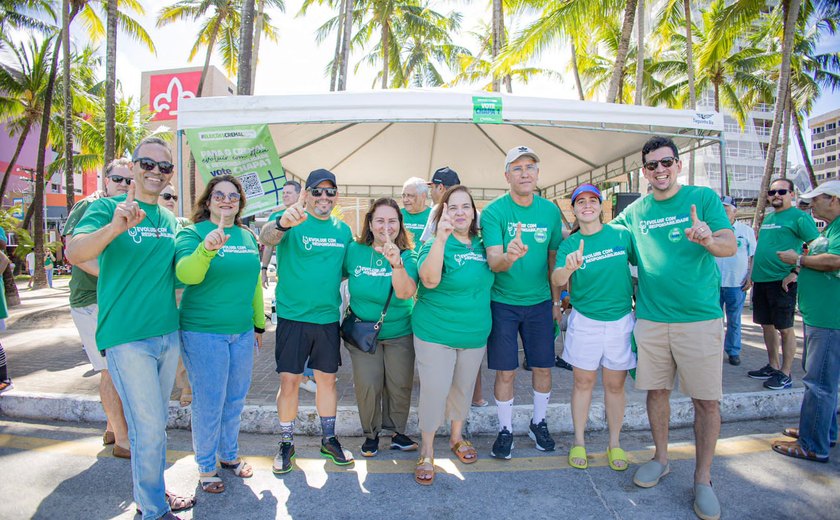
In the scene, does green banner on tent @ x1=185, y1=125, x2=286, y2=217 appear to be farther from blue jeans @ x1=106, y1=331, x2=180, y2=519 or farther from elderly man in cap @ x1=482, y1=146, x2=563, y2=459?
elderly man in cap @ x1=482, y1=146, x2=563, y2=459

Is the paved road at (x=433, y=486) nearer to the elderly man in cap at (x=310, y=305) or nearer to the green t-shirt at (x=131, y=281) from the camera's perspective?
the elderly man in cap at (x=310, y=305)

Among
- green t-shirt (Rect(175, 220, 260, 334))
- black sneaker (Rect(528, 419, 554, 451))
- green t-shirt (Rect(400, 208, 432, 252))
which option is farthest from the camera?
green t-shirt (Rect(400, 208, 432, 252))

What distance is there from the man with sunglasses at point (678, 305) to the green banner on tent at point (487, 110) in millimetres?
2025

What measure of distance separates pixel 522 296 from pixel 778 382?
9.83 feet

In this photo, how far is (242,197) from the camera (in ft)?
9.84

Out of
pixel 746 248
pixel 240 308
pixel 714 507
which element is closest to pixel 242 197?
pixel 240 308

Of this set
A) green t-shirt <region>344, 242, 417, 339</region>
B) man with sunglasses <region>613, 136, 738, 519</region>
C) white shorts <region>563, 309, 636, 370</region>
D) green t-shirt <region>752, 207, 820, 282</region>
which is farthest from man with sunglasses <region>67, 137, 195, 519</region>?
green t-shirt <region>752, 207, 820, 282</region>

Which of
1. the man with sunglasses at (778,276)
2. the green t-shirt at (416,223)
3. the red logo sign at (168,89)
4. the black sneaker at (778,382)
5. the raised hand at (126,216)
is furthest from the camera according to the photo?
the red logo sign at (168,89)

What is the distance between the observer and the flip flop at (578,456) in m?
3.10

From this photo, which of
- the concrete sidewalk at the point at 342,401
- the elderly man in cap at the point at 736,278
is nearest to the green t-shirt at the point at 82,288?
the concrete sidewalk at the point at 342,401

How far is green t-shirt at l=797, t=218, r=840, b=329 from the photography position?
3.16m

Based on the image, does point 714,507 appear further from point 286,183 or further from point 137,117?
point 137,117

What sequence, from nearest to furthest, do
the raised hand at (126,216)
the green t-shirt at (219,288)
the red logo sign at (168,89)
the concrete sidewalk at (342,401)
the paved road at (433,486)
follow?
the raised hand at (126,216)
the paved road at (433,486)
the green t-shirt at (219,288)
the concrete sidewalk at (342,401)
the red logo sign at (168,89)

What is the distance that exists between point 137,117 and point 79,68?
353 centimetres
